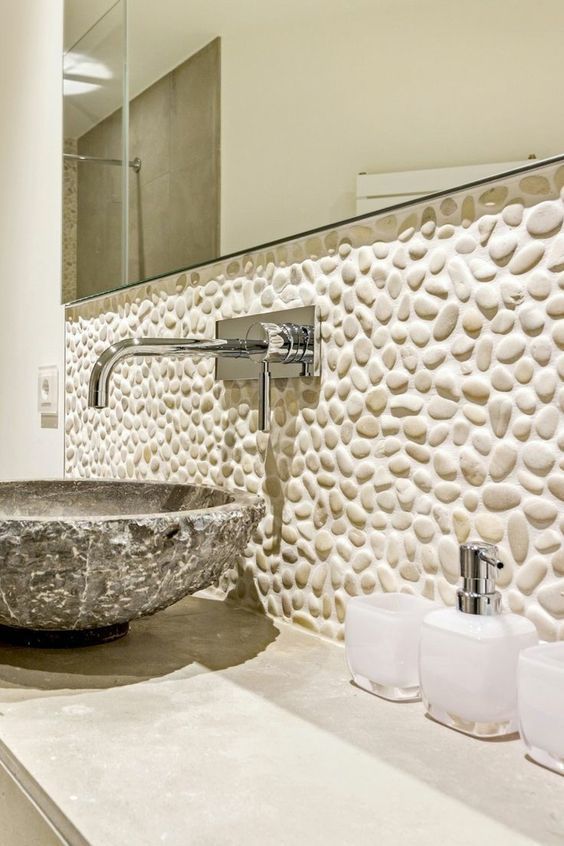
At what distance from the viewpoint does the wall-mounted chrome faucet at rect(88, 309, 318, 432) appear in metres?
0.87

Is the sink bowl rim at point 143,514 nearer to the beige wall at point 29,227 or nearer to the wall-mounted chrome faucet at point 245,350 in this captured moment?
the wall-mounted chrome faucet at point 245,350

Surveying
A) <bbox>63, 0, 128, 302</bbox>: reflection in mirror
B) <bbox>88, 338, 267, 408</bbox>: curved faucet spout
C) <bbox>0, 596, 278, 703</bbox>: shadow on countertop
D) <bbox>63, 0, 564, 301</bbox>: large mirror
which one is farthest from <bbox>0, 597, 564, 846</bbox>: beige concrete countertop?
<bbox>63, 0, 128, 302</bbox>: reflection in mirror

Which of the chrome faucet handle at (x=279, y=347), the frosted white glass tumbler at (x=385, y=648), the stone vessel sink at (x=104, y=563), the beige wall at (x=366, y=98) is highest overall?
the beige wall at (x=366, y=98)

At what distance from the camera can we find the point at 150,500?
103 cm

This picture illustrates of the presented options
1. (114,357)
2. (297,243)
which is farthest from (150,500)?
(297,243)

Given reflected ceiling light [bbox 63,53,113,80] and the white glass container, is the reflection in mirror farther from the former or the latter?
the white glass container

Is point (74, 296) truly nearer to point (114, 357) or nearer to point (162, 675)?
point (114, 357)

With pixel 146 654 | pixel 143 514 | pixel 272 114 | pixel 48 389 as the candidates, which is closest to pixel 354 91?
pixel 272 114

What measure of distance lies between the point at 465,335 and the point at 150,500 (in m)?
0.47

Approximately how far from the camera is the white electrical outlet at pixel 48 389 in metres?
1.50

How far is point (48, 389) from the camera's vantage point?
60.1 inches

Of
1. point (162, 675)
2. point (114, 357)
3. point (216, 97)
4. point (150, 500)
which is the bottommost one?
point (162, 675)

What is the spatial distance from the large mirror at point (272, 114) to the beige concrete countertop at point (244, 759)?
462 mm

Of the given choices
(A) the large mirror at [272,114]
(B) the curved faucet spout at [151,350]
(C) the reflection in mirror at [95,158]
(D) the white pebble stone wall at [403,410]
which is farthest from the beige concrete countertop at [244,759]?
(C) the reflection in mirror at [95,158]
